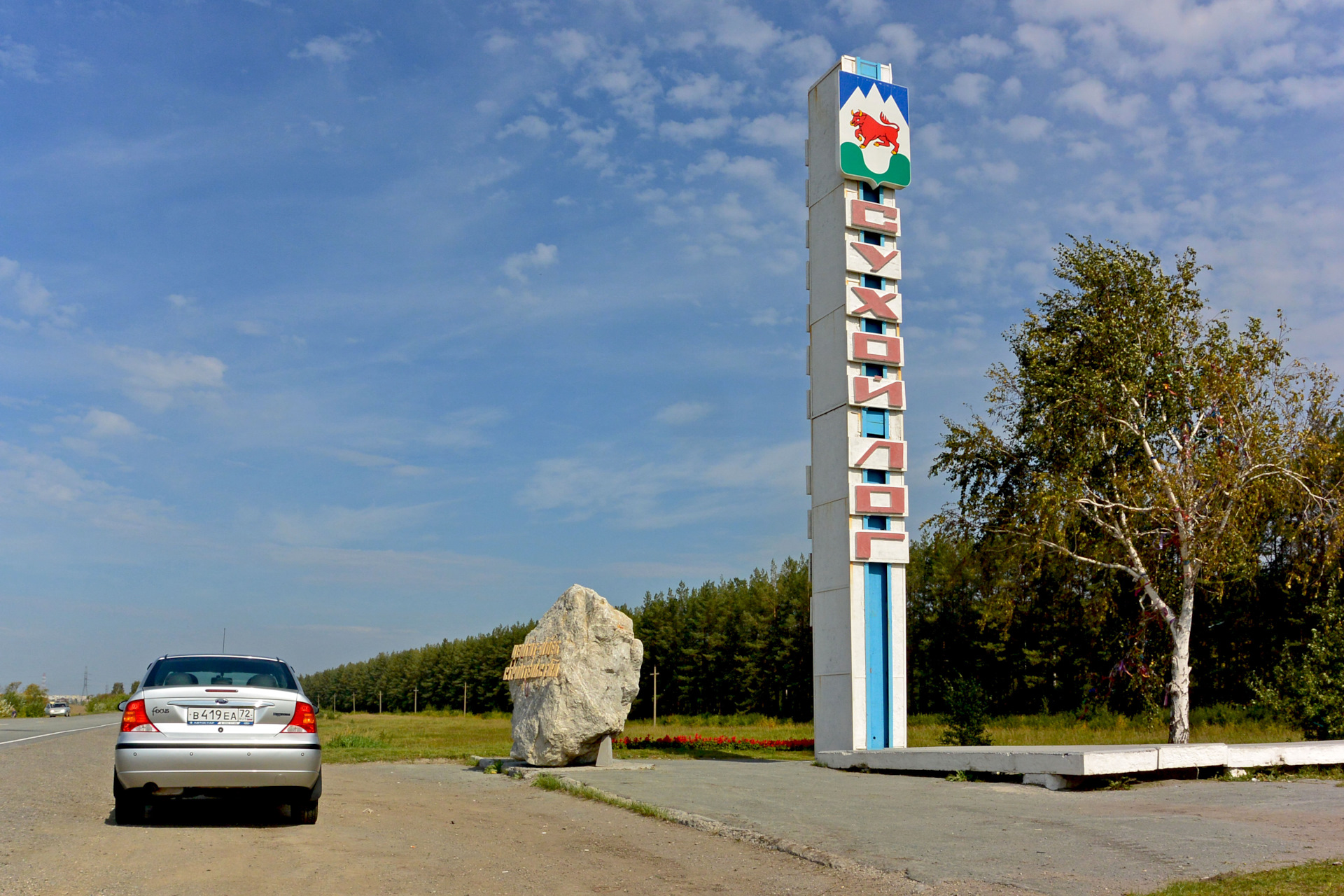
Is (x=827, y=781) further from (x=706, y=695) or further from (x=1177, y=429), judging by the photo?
(x=706, y=695)

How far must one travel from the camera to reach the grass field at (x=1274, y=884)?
6.40 m

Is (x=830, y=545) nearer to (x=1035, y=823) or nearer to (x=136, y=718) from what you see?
(x=1035, y=823)

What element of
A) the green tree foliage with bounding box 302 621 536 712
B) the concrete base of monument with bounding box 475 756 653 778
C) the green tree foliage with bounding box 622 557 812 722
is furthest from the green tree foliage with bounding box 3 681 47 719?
the concrete base of monument with bounding box 475 756 653 778

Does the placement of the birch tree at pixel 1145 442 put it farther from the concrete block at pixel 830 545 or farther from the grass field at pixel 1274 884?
the grass field at pixel 1274 884

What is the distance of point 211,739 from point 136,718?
0.69 meters

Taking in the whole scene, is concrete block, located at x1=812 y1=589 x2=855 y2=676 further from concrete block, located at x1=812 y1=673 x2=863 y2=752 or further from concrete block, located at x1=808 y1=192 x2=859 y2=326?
concrete block, located at x1=808 y1=192 x2=859 y2=326

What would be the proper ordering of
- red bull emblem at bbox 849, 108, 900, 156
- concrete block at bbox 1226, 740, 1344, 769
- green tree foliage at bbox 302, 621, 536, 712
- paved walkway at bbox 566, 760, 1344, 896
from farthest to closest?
1. green tree foliage at bbox 302, 621, 536, 712
2. red bull emblem at bbox 849, 108, 900, 156
3. concrete block at bbox 1226, 740, 1344, 769
4. paved walkway at bbox 566, 760, 1344, 896

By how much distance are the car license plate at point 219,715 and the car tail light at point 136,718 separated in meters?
0.32

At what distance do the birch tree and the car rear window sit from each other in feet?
53.0

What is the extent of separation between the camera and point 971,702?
20.9 m

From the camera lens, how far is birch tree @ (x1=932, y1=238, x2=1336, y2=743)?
2072cm

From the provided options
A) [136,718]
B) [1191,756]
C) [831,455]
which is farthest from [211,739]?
[831,455]

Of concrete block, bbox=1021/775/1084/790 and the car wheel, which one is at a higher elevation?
the car wheel

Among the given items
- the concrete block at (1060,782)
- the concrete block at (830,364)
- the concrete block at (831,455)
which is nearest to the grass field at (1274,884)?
the concrete block at (1060,782)
